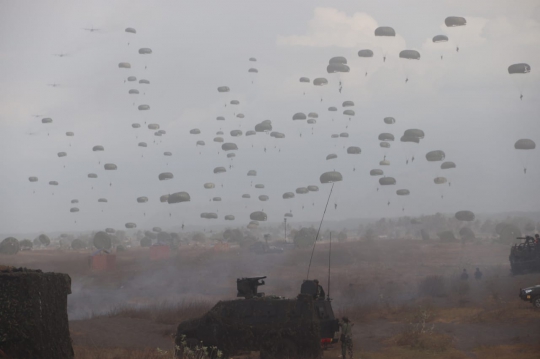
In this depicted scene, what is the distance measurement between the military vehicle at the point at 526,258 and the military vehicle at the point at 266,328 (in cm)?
2689

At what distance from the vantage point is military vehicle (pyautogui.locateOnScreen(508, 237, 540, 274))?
130 feet

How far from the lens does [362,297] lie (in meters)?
41.6

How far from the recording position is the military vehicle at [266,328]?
16688mm

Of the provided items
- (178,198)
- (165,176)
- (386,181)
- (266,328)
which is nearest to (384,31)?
(386,181)

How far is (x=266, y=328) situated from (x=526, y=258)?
28.7m

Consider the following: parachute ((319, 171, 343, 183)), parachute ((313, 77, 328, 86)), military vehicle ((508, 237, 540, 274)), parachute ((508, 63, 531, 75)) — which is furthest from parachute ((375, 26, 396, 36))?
military vehicle ((508, 237, 540, 274))

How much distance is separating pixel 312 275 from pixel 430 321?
32.5 meters

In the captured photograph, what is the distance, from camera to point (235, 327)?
55.9 feet

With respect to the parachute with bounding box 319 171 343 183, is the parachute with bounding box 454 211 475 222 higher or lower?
lower

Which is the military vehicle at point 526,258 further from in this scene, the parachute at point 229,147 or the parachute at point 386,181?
the parachute at point 229,147

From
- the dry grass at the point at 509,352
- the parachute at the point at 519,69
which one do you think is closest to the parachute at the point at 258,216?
the parachute at the point at 519,69

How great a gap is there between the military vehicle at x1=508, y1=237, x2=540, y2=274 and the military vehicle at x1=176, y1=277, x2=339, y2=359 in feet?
88.2

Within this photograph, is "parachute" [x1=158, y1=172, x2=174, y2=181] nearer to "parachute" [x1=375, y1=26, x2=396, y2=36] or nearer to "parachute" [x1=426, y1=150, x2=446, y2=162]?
"parachute" [x1=426, y1=150, x2=446, y2=162]

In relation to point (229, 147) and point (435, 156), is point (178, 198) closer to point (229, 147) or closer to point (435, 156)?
point (229, 147)
